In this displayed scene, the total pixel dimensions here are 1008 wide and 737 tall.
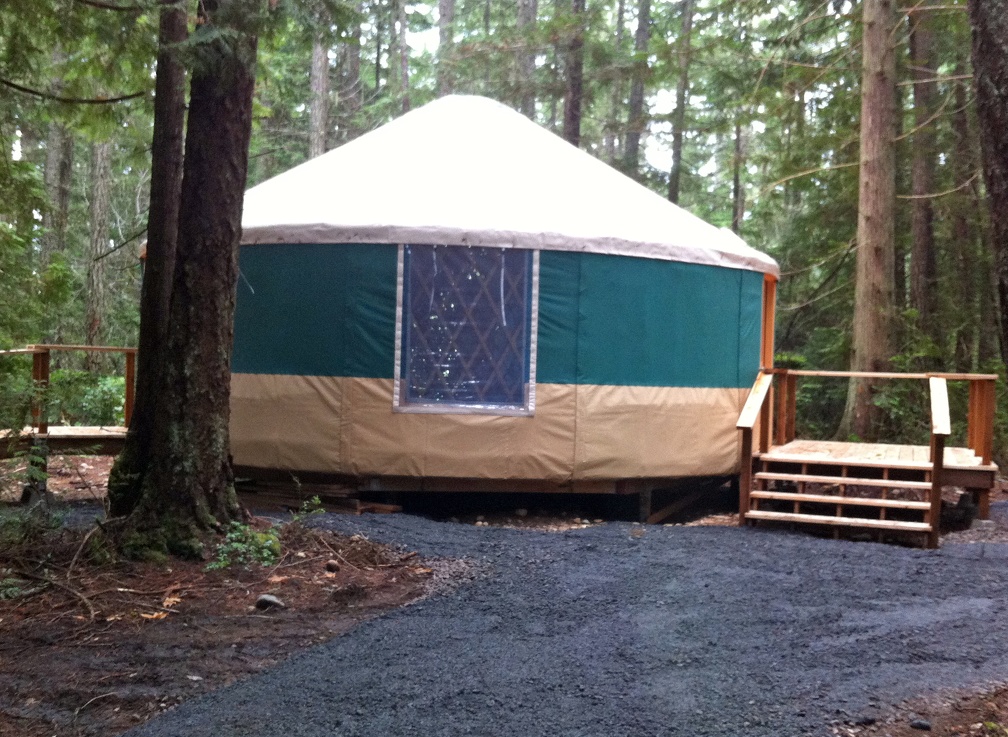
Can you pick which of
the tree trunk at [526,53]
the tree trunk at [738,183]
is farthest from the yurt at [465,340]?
the tree trunk at [526,53]

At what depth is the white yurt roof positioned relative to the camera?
249 inches

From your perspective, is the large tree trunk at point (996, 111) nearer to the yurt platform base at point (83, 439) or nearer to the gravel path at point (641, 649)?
the gravel path at point (641, 649)

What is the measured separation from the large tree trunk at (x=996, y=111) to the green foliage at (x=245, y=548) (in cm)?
316

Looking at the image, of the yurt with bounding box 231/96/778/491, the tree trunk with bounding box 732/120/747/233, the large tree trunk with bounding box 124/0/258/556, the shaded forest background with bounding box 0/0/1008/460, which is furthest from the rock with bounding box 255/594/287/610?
the tree trunk with bounding box 732/120/747/233

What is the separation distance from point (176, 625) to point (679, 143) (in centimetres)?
1394

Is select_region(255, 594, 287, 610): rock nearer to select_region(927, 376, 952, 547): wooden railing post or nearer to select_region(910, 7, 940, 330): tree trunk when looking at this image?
select_region(927, 376, 952, 547): wooden railing post

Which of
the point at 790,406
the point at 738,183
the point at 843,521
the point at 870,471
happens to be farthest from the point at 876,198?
the point at 738,183

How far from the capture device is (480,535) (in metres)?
5.49

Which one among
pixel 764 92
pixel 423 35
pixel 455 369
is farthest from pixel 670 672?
pixel 423 35

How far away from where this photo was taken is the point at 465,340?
643 cm

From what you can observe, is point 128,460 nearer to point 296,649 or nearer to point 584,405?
point 296,649

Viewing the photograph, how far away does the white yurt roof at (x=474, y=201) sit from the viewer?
6.32 meters

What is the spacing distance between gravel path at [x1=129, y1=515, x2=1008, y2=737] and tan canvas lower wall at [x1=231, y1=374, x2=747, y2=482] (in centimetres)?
110

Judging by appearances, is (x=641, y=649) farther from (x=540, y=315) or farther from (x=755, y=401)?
(x=755, y=401)
